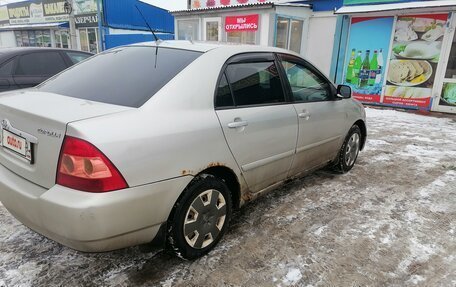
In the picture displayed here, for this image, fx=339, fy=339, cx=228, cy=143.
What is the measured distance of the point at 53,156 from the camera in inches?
76.1

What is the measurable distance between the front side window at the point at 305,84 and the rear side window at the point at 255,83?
0.22 metres

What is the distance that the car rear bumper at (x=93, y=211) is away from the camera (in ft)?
6.08

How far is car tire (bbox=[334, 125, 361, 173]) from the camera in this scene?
168 inches

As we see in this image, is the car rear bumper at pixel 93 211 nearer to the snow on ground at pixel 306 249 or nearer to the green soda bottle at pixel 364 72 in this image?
the snow on ground at pixel 306 249

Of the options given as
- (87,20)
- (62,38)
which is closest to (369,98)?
(87,20)

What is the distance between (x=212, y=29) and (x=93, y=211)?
11.1 metres

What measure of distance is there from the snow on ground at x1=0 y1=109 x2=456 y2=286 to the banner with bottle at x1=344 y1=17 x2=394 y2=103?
20.9 ft

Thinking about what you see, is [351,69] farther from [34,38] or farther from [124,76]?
[34,38]

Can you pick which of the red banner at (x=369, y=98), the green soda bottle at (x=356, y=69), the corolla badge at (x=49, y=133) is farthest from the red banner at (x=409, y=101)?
the corolla badge at (x=49, y=133)

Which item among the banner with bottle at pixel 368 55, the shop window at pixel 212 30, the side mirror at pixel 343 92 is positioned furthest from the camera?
the shop window at pixel 212 30

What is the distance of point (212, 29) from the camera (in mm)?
11977

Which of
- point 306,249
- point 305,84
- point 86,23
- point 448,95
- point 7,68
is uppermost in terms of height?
point 86,23

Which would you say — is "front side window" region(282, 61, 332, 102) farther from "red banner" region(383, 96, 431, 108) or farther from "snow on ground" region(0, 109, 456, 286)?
"red banner" region(383, 96, 431, 108)

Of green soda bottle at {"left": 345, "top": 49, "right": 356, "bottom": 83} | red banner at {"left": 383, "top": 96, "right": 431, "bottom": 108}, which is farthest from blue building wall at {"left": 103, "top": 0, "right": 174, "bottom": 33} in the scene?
red banner at {"left": 383, "top": 96, "right": 431, "bottom": 108}
